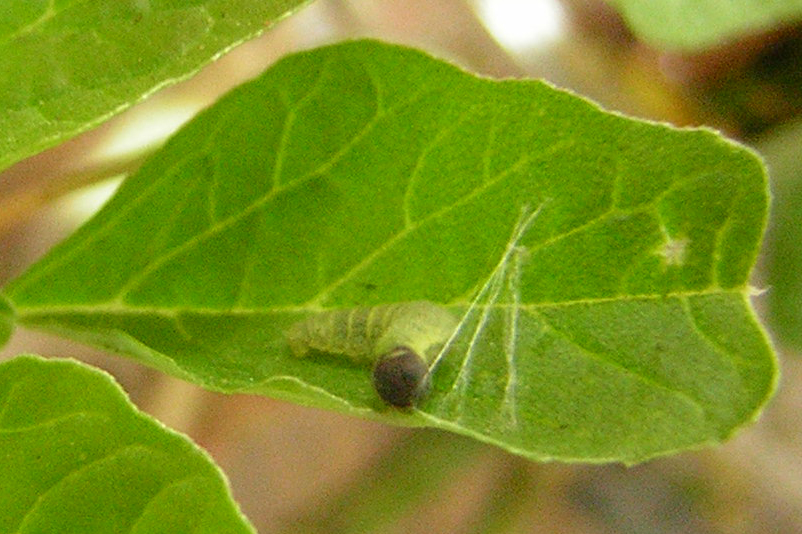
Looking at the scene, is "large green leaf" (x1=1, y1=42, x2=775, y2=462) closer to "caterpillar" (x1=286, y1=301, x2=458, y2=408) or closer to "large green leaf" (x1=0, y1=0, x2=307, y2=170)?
"caterpillar" (x1=286, y1=301, x2=458, y2=408)

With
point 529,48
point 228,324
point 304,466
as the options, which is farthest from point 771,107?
point 304,466

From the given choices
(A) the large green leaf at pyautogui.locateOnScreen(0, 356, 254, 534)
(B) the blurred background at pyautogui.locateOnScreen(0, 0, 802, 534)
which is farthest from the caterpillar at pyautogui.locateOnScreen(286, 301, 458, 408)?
(B) the blurred background at pyautogui.locateOnScreen(0, 0, 802, 534)

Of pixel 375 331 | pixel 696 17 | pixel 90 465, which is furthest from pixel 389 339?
pixel 696 17

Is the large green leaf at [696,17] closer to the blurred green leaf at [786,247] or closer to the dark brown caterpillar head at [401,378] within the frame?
the blurred green leaf at [786,247]

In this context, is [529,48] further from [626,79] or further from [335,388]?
[335,388]

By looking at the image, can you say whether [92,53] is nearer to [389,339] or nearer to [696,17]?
[389,339]

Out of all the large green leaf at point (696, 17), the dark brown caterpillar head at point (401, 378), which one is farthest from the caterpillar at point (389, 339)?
the large green leaf at point (696, 17)
